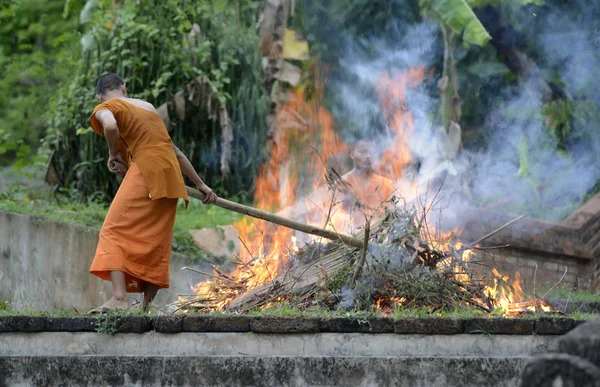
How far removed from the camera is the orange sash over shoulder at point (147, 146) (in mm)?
6371

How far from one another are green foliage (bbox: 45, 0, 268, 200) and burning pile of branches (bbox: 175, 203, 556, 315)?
5858mm

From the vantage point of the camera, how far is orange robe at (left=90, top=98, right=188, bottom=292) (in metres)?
6.25

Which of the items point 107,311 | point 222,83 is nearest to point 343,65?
point 222,83

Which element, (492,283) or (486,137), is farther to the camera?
(486,137)

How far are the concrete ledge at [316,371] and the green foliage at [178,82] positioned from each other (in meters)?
7.69

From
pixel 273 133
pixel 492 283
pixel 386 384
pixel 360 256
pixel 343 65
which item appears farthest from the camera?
pixel 343 65

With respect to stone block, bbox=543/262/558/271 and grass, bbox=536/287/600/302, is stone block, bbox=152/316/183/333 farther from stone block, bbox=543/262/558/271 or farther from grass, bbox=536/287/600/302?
stone block, bbox=543/262/558/271

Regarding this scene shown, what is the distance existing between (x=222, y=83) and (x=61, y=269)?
3.95 metres

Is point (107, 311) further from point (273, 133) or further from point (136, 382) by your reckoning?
point (273, 133)

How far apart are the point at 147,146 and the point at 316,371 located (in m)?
2.41

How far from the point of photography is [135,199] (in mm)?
6312

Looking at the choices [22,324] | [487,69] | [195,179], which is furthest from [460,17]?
[22,324]

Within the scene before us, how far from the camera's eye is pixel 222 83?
41.1ft

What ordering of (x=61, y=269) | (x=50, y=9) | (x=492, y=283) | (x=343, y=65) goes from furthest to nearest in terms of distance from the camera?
1. (x=50, y=9)
2. (x=343, y=65)
3. (x=61, y=269)
4. (x=492, y=283)
